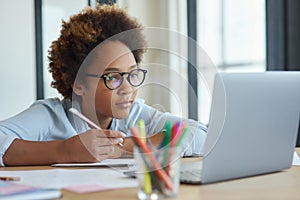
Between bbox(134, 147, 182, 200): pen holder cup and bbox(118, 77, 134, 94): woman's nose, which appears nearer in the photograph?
bbox(134, 147, 182, 200): pen holder cup

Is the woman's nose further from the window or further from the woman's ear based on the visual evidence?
the window

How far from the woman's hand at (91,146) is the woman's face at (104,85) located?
0.50ft

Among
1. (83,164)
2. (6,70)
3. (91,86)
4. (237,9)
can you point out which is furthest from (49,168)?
(237,9)

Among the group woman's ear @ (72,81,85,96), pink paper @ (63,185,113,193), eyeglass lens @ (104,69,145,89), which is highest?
eyeglass lens @ (104,69,145,89)

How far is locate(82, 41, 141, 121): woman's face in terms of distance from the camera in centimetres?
131

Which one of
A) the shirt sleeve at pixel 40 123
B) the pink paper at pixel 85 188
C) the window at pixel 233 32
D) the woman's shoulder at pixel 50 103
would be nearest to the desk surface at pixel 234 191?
the pink paper at pixel 85 188

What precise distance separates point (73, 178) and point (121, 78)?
41cm

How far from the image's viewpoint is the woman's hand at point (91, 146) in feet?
3.83

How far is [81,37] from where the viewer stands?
1.50 meters

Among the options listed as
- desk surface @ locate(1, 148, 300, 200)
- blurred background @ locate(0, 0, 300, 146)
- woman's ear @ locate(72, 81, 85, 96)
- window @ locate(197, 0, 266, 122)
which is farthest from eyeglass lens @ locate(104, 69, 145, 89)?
window @ locate(197, 0, 266, 122)

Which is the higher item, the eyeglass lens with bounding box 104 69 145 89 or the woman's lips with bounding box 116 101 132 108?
the eyeglass lens with bounding box 104 69 145 89

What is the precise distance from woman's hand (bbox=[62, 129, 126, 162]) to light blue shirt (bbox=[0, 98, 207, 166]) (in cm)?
15

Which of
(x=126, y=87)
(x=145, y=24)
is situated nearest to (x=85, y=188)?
(x=126, y=87)

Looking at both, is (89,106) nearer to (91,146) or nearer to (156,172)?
(91,146)
